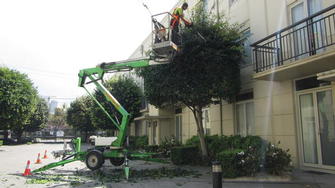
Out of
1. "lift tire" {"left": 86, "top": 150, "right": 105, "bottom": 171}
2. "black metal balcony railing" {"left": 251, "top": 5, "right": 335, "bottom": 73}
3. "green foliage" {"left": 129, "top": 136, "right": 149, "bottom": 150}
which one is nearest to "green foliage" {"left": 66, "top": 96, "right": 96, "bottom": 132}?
"green foliage" {"left": 129, "top": 136, "right": 149, "bottom": 150}

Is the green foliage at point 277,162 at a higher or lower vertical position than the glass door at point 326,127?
lower

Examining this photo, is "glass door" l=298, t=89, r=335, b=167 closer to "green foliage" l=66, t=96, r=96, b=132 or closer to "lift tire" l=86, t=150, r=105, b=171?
"lift tire" l=86, t=150, r=105, b=171

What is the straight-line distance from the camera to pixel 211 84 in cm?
1026

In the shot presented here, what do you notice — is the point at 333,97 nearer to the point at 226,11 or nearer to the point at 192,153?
the point at 192,153

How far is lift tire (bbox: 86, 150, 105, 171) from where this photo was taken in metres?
10.1

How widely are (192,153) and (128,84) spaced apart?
532 inches

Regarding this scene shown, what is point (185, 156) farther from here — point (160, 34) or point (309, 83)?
point (309, 83)

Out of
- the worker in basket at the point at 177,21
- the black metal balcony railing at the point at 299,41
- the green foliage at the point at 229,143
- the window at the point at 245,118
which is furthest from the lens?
the window at the point at 245,118

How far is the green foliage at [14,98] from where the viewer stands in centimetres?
2398

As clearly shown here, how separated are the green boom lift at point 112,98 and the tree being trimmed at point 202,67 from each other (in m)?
0.80

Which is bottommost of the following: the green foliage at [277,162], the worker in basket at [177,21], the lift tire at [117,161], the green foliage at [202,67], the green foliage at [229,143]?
the lift tire at [117,161]

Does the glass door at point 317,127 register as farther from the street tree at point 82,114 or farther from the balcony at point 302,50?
the street tree at point 82,114

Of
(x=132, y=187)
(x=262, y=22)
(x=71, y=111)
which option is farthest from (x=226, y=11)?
(x=71, y=111)

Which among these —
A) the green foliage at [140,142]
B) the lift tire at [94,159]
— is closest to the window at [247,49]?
the lift tire at [94,159]
